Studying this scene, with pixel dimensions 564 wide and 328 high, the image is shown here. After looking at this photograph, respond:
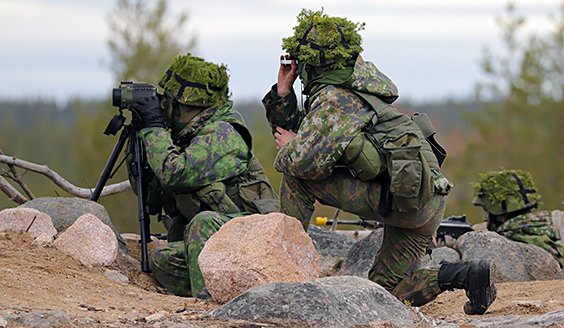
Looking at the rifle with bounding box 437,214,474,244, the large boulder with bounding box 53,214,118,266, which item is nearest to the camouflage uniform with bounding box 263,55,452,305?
the large boulder with bounding box 53,214,118,266

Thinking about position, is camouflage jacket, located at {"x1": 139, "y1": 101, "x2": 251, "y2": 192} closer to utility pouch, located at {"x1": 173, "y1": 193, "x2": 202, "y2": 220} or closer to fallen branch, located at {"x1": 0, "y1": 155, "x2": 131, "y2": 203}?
utility pouch, located at {"x1": 173, "y1": 193, "x2": 202, "y2": 220}

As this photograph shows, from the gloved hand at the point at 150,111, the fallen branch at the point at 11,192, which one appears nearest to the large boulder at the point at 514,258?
the gloved hand at the point at 150,111

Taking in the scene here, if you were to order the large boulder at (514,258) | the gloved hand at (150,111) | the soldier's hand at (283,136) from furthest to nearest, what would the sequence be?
the large boulder at (514,258), the gloved hand at (150,111), the soldier's hand at (283,136)

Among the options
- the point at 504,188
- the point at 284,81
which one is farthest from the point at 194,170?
the point at 504,188

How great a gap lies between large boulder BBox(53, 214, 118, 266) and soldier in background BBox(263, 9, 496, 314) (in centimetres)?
143

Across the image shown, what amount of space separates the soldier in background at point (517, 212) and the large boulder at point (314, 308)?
3784mm

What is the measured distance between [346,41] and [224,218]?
5.22ft

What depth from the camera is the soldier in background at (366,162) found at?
12.8 feet

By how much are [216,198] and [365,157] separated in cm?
143

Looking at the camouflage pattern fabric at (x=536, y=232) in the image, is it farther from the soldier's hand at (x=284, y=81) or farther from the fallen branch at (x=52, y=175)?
the fallen branch at (x=52, y=175)

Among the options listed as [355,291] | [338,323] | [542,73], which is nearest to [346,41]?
[355,291]

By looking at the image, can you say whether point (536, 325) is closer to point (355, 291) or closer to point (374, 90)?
point (355, 291)

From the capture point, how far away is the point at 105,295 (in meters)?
3.89

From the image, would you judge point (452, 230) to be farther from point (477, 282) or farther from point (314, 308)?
Result: point (314, 308)
